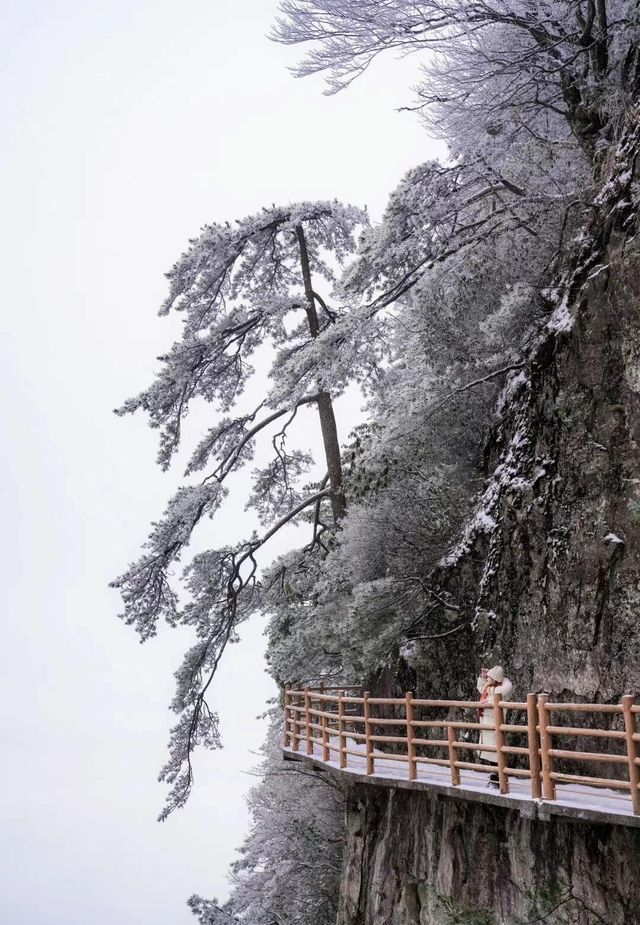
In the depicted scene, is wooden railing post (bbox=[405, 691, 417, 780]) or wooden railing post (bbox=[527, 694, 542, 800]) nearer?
wooden railing post (bbox=[527, 694, 542, 800])

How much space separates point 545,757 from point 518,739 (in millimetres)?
3491

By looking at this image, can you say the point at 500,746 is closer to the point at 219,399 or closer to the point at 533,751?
the point at 533,751

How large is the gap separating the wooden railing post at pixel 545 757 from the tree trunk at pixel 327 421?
1078 cm

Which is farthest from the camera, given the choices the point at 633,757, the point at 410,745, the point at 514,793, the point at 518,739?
the point at 518,739

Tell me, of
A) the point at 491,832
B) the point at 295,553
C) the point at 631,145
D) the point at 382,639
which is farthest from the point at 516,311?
the point at 295,553

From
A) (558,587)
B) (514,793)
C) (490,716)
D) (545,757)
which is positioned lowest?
(514,793)

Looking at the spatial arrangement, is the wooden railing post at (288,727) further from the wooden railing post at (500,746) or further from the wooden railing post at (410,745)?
the wooden railing post at (500,746)

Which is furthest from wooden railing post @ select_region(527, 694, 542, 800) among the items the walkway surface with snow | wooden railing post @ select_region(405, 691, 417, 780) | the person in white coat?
wooden railing post @ select_region(405, 691, 417, 780)

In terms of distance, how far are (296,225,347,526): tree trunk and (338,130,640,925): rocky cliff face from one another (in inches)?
221

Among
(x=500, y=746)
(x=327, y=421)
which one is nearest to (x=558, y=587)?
(x=500, y=746)

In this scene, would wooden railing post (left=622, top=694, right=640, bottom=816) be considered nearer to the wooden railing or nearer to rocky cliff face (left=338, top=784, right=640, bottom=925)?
the wooden railing

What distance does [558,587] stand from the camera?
11.4m

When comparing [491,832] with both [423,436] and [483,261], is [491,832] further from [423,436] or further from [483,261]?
[483,261]

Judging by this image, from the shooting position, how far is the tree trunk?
64.3ft
